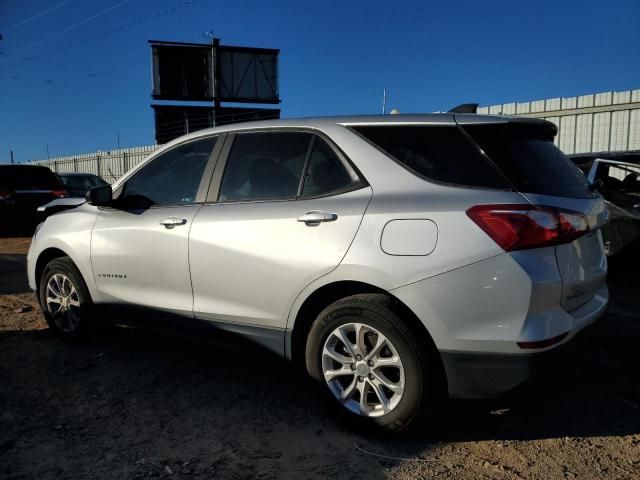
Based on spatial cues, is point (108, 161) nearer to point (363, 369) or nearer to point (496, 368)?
point (363, 369)

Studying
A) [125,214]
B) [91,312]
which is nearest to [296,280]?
[125,214]

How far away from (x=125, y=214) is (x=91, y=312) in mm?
871

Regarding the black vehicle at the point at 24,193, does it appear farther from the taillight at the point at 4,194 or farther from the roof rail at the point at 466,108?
the roof rail at the point at 466,108

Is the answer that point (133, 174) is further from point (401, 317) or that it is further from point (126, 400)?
point (401, 317)

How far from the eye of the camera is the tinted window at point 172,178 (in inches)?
145

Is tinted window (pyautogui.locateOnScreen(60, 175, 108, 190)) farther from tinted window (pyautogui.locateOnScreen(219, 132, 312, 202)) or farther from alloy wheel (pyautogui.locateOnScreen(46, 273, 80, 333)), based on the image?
tinted window (pyautogui.locateOnScreen(219, 132, 312, 202))

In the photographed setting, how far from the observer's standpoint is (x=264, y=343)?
3.15 meters

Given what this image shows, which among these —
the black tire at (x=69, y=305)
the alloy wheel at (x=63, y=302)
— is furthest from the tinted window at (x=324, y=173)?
the alloy wheel at (x=63, y=302)

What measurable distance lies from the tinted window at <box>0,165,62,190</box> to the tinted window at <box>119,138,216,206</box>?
865cm

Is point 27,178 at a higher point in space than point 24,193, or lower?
higher

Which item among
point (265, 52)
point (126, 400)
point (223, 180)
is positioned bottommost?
point (126, 400)

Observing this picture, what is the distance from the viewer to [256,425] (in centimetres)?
306

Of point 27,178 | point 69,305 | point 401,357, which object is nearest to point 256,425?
point 401,357

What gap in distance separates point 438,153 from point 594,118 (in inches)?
376
